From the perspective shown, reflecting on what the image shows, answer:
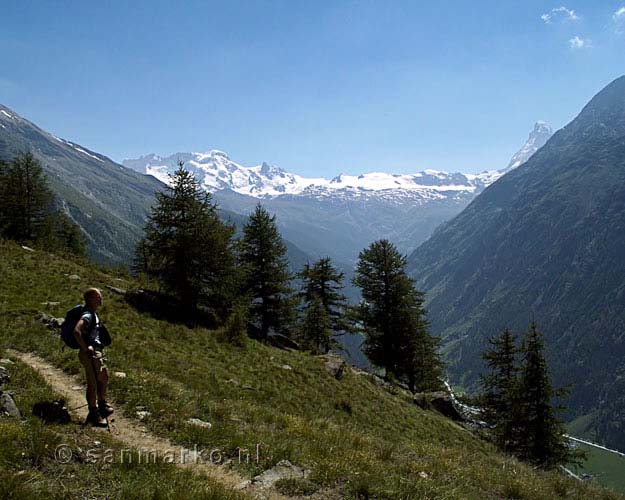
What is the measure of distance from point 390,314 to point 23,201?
1778 inches

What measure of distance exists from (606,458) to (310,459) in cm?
25746

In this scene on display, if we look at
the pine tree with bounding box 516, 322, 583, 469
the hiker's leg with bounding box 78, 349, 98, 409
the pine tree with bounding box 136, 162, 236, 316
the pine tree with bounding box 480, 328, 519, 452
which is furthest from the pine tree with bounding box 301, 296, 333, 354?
the hiker's leg with bounding box 78, 349, 98, 409

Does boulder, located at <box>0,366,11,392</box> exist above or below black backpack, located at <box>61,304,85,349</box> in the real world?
below

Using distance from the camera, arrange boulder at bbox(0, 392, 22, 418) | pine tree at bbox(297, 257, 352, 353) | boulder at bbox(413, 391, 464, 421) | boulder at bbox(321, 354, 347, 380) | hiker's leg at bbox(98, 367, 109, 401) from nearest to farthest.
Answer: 1. boulder at bbox(0, 392, 22, 418)
2. hiker's leg at bbox(98, 367, 109, 401)
3. boulder at bbox(321, 354, 347, 380)
4. boulder at bbox(413, 391, 464, 421)
5. pine tree at bbox(297, 257, 352, 353)

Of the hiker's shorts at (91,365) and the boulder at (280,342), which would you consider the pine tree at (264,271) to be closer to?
the boulder at (280,342)

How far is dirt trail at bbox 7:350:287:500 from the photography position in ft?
24.3

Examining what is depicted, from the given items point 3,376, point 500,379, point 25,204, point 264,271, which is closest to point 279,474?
point 3,376

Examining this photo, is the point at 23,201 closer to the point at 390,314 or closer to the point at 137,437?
the point at 390,314

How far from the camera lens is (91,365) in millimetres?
8672

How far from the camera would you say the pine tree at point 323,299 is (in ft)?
137

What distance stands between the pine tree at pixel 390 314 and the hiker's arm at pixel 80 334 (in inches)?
1323

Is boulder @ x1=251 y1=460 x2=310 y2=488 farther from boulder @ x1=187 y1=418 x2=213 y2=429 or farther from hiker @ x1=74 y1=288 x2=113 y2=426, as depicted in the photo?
hiker @ x1=74 y1=288 x2=113 y2=426

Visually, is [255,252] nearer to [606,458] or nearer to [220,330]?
[220,330]

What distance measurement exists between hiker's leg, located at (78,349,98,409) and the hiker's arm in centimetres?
18
